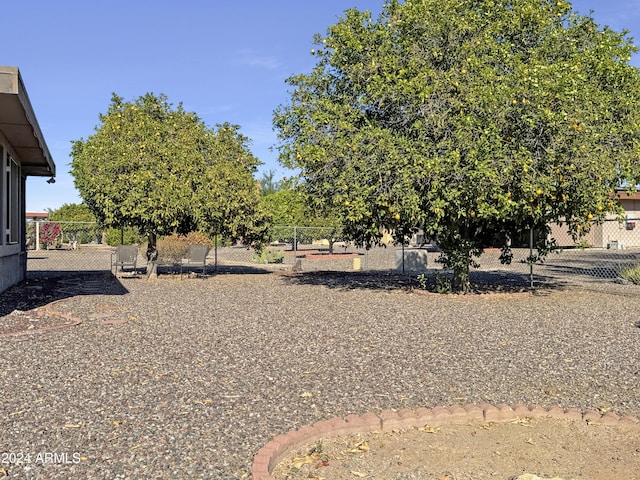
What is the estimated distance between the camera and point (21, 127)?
1205 cm

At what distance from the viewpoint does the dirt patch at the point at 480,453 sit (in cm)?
378

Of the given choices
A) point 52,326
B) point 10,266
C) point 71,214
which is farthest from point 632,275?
point 71,214

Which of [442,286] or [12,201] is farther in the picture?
[12,201]

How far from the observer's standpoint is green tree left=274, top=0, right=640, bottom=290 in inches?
447

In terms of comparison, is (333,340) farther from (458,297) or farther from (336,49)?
(336,49)

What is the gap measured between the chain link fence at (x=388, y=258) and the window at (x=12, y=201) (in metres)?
6.42

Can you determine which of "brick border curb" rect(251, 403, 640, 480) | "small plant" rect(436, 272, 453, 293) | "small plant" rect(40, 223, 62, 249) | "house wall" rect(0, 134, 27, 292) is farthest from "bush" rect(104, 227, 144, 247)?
"brick border curb" rect(251, 403, 640, 480)

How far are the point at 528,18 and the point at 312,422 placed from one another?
440 inches

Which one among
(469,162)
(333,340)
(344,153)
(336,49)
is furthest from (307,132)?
(333,340)

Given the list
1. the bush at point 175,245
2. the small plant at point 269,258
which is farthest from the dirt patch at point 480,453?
the bush at point 175,245

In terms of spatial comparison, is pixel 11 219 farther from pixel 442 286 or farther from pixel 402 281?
pixel 442 286

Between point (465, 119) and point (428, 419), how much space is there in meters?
7.87

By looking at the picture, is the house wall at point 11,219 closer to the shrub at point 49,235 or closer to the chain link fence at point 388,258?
the chain link fence at point 388,258

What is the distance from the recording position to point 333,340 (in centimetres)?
835
